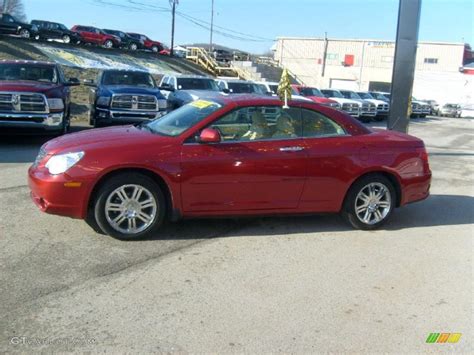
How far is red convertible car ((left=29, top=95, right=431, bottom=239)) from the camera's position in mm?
5047

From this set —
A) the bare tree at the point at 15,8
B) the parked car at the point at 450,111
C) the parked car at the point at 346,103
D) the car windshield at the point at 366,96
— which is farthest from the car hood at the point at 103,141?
the bare tree at the point at 15,8

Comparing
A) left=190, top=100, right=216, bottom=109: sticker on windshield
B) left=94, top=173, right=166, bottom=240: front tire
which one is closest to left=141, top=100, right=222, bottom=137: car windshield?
left=190, top=100, right=216, bottom=109: sticker on windshield

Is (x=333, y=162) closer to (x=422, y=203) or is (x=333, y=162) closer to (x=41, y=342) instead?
(x=422, y=203)

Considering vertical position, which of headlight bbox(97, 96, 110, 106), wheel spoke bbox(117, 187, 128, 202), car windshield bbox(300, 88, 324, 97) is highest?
car windshield bbox(300, 88, 324, 97)

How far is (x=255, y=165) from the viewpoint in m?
5.36

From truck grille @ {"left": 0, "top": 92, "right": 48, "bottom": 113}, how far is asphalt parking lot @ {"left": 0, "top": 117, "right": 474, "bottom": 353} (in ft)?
16.6

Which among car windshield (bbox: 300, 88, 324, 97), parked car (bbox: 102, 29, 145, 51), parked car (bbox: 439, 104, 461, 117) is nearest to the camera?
car windshield (bbox: 300, 88, 324, 97)

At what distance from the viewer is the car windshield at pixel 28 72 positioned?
1168 centimetres

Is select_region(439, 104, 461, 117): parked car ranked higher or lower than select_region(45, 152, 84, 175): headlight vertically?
higher

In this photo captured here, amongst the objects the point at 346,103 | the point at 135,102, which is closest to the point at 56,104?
the point at 135,102

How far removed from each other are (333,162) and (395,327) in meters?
2.35

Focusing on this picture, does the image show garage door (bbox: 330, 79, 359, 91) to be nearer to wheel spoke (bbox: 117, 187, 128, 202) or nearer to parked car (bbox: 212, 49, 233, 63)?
parked car (bbox: 212, 49, 233, 63)

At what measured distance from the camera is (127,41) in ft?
136

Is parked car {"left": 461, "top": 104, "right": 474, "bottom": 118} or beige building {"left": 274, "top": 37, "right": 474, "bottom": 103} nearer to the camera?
parked car {"left": 461, "top": 104, "right": 474, "bottom": 118}
